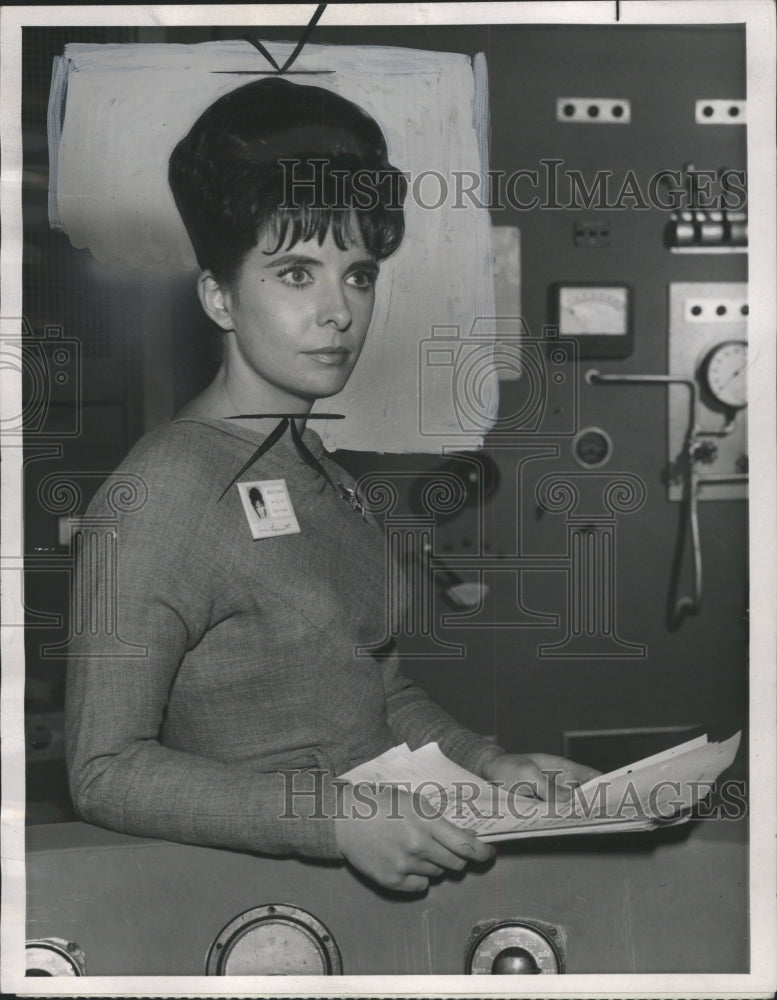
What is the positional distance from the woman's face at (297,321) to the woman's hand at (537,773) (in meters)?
0.77

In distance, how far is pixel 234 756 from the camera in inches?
75.3

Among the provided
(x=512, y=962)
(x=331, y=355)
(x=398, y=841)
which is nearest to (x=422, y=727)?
(x=398, y=841)

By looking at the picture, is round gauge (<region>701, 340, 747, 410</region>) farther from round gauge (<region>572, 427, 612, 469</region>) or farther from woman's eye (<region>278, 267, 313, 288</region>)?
woman's eye (<region>278, 267, 313, 288</region>)

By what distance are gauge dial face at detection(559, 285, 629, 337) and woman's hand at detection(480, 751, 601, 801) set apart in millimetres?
817

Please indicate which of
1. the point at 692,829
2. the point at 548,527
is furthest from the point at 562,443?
the point at 692,829

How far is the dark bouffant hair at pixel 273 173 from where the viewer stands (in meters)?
1.91

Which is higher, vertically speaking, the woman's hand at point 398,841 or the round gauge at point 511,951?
the woman's hand at point 398,841

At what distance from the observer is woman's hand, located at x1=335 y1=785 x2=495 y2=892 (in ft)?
6.35

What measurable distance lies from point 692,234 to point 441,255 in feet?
1.58

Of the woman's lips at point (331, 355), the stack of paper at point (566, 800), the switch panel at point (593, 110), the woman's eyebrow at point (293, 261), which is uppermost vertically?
the switch panel at point (593, 110)

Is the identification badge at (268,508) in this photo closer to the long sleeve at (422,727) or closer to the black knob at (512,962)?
the long sleeve at (422,727)

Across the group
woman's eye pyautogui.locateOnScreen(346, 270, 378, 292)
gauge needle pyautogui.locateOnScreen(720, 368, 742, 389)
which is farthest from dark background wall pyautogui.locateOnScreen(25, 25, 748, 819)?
woman's eye pyautogui.locateOnScreen(346, 270, 378, 292)

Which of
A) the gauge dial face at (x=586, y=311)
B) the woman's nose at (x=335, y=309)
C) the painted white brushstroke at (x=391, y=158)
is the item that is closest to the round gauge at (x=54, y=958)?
the painted white brushstroke at (x=391, y=158)

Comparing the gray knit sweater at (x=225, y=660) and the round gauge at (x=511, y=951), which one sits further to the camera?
the round gauge at (x=511, y=951)
